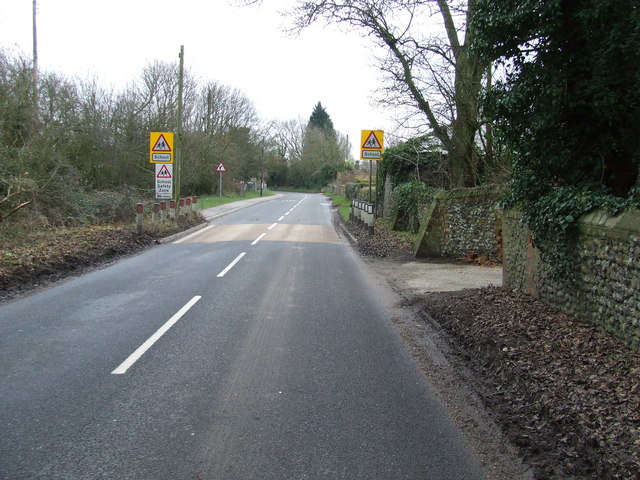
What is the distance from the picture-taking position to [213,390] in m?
4.85

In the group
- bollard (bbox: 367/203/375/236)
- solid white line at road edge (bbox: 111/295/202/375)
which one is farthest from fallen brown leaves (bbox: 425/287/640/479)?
bollard (bbox: 367/203/375/236)

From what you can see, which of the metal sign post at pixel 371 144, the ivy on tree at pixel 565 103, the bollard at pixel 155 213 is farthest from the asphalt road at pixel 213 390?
the metal sign post at pixel 371 144

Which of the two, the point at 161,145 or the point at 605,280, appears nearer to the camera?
the point at 605,280

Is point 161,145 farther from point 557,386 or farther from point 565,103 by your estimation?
point 557,386

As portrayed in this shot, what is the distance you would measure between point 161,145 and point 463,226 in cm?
1192

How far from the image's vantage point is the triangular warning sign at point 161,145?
63.7 ft

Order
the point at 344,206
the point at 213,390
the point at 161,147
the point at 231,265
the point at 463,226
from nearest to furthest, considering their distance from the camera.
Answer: the point at 213,390, the point at 231,265, the point at 463,226, the point at 161,147, the point at 344,206

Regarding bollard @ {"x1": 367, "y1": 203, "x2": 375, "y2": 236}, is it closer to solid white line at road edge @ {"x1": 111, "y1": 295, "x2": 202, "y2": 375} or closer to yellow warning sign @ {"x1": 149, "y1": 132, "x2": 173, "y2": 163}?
yellow warning sign @ {"x1": 149, "y1": 132, "x2": 173, "y2": 163}

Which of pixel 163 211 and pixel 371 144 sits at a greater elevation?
pixel 371 144

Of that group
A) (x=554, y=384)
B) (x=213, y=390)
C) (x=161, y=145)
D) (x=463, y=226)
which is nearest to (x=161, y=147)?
(x=161, y=145)

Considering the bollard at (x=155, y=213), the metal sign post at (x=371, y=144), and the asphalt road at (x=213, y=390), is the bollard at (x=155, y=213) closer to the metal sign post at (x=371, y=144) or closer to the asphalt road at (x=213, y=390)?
the metal sign post at (x=371, y=144)

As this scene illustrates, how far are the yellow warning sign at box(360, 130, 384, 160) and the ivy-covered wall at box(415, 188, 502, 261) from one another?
5.51 metres

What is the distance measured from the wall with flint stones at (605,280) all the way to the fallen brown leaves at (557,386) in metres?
0.18

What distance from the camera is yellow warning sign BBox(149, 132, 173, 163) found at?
19406 millimetres
